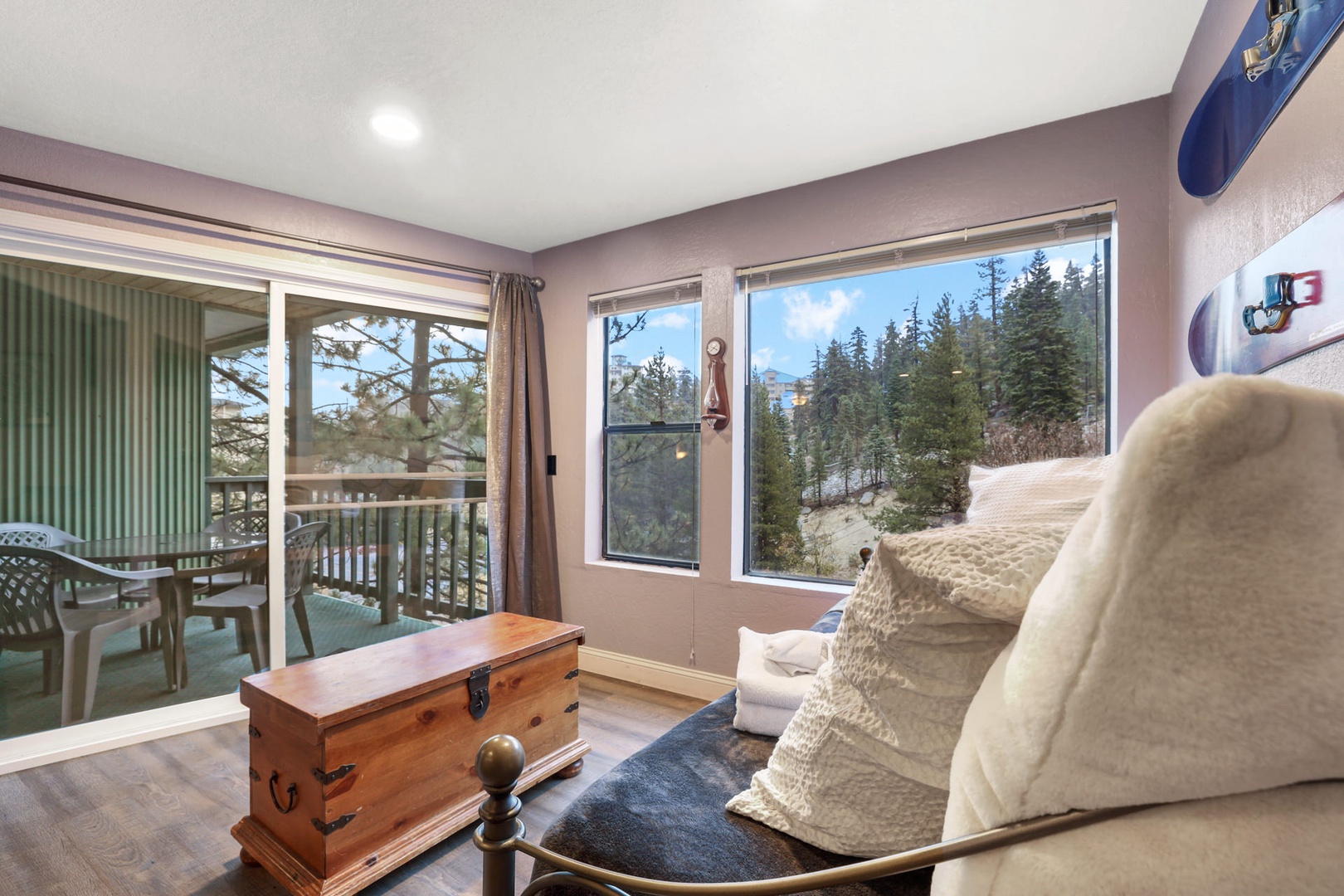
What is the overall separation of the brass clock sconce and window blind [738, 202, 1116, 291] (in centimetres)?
34

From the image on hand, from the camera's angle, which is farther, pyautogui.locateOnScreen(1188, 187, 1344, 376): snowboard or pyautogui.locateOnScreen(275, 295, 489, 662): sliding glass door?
pyautogui.locateOnScreen(275, 295, 489, 662): sliding glass door

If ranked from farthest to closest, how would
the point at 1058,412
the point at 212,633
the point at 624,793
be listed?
the point at 212,633
the point at 1058,412
the point at 624,793

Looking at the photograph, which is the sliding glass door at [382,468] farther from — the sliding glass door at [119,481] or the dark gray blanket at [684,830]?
the dark gray blanket at [684,830]

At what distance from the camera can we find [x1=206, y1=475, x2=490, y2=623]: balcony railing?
319cm

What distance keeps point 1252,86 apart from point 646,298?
8.56ft

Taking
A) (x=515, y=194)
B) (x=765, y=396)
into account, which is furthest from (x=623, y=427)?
(x=515, y=194)

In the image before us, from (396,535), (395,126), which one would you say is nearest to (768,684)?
(395,126)

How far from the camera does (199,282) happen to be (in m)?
2.91

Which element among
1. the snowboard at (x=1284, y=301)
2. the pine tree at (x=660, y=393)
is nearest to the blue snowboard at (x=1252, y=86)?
the snowboard at (x=1284, y=301)

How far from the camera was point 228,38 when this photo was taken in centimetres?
194

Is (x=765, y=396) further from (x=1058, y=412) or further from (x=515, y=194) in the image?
(x=515, y=194)

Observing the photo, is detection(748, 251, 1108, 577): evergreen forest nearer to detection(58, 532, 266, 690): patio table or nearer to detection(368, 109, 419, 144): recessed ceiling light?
detection(368, 109, 419, 144): recessed ceiling light

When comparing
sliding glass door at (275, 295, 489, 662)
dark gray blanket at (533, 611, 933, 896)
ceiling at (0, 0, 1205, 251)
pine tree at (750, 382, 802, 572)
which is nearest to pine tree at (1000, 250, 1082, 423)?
ceiling at (0, 0, 1205, 251)

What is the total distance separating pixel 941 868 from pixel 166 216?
3.60 metres
